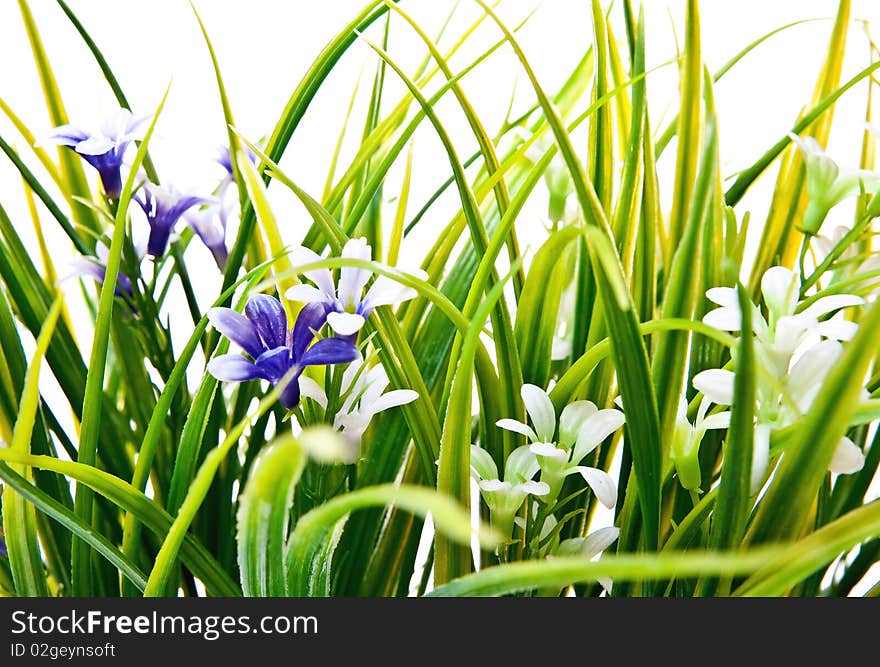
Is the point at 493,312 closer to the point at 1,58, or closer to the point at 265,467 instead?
the point at 265,467

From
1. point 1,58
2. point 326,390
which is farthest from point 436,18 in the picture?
point 326,390

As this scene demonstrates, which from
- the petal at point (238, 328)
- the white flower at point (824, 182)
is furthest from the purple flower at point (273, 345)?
the white flower at point (824, 182)

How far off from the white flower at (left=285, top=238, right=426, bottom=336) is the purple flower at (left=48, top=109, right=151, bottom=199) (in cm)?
12

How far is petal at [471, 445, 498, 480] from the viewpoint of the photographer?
294mm

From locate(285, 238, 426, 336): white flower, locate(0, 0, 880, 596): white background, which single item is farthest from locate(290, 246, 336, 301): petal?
locate(0, 0, 880, 596): white background

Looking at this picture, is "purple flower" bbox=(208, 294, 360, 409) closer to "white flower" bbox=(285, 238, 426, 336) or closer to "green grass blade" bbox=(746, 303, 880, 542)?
"white flower" bbox=(285, 238, 426, 336)

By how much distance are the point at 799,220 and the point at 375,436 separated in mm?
245

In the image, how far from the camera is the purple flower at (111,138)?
0.34m

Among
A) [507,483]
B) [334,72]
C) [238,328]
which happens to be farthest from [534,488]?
[334,72]

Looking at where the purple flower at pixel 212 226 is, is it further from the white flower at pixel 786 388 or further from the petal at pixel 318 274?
the white flower at pixel 786 388

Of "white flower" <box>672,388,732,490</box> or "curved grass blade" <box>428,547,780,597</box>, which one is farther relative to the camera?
"white flower" <box>672,388,732,490</box>

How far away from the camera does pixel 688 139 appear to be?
0.30m

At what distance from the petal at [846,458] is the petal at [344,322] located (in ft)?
0.51

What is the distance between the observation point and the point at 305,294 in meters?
0.28
